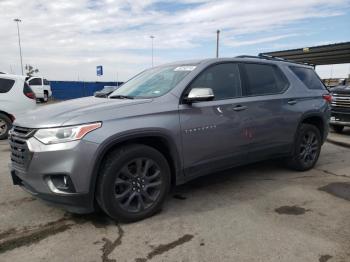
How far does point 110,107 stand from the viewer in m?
3.74

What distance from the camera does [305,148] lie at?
5.88m

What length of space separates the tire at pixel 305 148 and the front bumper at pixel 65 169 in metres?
3.48

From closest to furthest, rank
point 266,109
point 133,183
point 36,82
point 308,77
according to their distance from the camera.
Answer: point 133,183 → point 266,109 → point 308,77 → point 36,82

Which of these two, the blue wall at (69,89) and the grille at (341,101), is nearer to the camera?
the grille at (341,101)

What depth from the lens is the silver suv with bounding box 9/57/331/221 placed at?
344 cm

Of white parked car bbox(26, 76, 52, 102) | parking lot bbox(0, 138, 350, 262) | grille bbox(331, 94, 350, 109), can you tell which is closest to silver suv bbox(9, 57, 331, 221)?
parking lot bbox(0, 138, 350, 262)

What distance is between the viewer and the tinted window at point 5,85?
952 cm

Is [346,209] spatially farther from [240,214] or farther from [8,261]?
[8,261]

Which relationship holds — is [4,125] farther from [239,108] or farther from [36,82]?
[36,82]

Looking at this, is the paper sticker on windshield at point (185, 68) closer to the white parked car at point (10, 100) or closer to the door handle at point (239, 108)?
the door handle at point (239, 108)

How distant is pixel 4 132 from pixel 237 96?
7.17 m

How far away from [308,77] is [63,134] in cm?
432

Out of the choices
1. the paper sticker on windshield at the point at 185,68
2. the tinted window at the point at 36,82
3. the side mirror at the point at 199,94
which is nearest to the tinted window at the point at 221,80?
the paper sticker on windshield at the point at 185,68

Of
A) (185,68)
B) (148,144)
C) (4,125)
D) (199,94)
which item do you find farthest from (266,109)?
(4,125)
